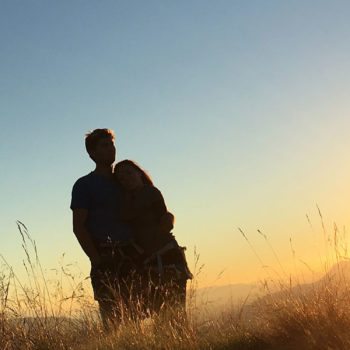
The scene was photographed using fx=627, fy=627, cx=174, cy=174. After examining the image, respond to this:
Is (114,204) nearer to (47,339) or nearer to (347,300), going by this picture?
(47,339)

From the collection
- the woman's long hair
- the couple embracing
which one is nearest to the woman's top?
the couple embracing

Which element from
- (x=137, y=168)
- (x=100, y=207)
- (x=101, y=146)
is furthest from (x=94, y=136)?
(x=100, y=207)

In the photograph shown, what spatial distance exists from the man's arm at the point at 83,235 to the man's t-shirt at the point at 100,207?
6 centimetres

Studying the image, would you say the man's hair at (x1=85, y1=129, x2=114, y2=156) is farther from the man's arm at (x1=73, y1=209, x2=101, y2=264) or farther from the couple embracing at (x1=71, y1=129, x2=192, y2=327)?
the man's arm at (x1=73, y1=209, x2=101, y2=264)

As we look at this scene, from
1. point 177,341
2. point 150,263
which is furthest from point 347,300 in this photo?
point 150,263

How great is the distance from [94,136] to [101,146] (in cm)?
12

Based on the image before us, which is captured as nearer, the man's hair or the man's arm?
the man's arm

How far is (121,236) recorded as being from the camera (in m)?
5.43

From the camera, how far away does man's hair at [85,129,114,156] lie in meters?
5.56

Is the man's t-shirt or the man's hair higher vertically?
the man's hair

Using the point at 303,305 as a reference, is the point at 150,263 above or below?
above

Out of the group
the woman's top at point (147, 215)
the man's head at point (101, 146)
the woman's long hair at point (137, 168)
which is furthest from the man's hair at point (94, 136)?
the woman's top at point (147, 215)

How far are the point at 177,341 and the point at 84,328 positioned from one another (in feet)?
5.33

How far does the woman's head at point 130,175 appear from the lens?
18.0 feet
